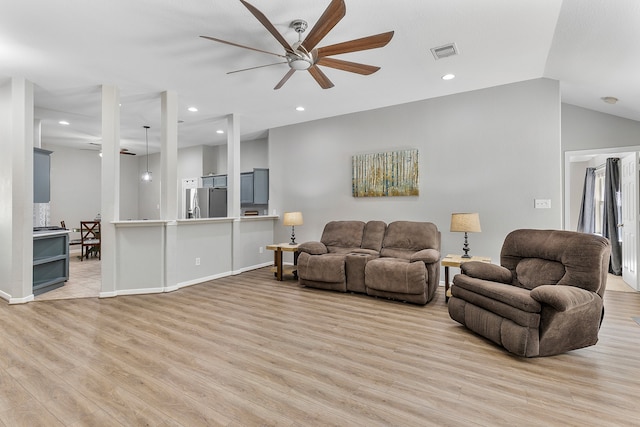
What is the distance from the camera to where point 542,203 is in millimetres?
3955

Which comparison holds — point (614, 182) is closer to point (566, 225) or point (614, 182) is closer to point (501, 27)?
point (566, 225)

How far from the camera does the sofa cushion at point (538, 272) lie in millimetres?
2719

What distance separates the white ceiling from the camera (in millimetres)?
2506

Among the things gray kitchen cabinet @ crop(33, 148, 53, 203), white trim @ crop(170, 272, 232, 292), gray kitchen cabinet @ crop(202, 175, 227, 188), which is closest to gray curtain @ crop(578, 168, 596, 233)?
white trim @ crop(170, 272, 232, 292)

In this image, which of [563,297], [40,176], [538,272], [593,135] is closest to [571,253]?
[538,272]

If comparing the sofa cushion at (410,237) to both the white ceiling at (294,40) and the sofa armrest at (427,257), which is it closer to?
the sofa armrest at (427,257)

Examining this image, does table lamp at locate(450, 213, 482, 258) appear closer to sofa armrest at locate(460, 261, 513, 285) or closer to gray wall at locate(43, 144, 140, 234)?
sofa armrest at locate(460, 261, 513, 285)

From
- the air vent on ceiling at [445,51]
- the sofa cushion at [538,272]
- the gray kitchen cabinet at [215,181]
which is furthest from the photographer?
the gray kitchen cabinet at [215,181]

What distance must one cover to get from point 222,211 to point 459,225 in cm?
484

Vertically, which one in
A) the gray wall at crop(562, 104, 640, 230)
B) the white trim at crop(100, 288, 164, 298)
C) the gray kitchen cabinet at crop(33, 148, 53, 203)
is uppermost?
the gray wall at crop(562, 104, 640, 230)

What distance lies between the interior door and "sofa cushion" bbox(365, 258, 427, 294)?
3.25 metres

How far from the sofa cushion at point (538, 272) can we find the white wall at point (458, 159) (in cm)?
132

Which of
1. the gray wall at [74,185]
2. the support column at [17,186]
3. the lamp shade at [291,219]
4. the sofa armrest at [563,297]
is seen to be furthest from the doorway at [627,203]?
the gray wall at [74,185]

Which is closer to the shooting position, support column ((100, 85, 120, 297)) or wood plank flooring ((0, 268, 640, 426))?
wood plank flooring ((0, 268, 640, 426))
